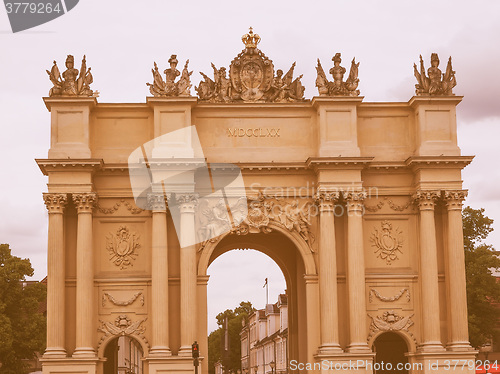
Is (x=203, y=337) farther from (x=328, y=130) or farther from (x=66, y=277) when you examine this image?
(x=328, y=130)

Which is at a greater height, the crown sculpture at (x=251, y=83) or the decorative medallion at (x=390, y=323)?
the crown sculpture at (x=251, y=83)

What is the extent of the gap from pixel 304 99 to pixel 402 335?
9122mm

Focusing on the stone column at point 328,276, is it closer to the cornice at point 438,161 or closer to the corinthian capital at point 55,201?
the cornice at point 438,161

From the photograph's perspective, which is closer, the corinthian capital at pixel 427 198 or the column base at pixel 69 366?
the column base at pixel 69 366

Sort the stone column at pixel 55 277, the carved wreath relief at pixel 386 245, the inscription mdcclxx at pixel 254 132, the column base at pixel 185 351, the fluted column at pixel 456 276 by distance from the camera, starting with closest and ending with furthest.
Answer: the stone column at pixel 55 277, the column base at pixel 185 351, the fluted column at pixel 456 276, the carved wreath relief at pixel 386 245, the inscription mdcclxx at pixel 254 132

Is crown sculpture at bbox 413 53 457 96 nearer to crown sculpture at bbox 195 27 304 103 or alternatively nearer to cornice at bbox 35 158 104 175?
crown sculpture at bbox 195 27 304 103

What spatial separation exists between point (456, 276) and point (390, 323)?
285cm

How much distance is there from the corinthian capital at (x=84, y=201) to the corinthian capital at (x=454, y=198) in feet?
40.7

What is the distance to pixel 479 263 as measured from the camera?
5303 centimetres

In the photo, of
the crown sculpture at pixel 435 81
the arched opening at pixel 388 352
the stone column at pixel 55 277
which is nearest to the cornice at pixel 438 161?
the crown sculpture at pixel 435 81

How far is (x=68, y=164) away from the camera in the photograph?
37531 mm

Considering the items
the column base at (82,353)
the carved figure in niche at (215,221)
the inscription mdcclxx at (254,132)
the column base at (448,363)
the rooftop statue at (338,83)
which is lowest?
the column base at (448,363)

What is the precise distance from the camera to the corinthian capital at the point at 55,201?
3747cm

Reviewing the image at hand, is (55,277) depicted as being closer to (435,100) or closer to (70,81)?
(70,81)
